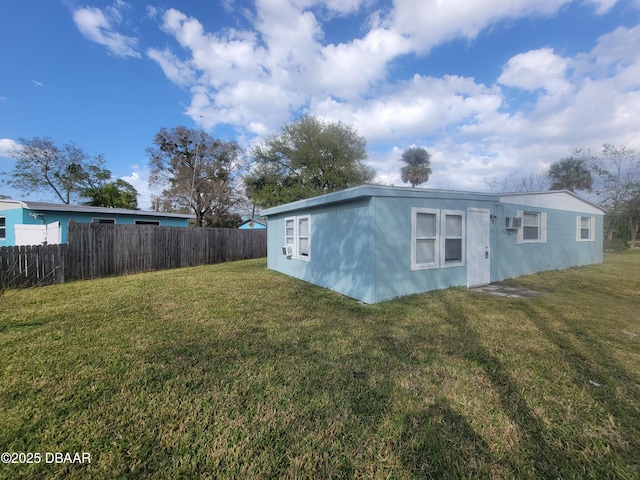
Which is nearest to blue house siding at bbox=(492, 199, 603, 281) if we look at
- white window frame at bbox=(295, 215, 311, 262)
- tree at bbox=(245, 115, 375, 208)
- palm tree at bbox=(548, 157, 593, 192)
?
white window frame at bbox=(295, 215, 311, 262)

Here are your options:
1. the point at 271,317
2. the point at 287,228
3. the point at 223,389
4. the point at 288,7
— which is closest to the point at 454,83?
the point at 288,7

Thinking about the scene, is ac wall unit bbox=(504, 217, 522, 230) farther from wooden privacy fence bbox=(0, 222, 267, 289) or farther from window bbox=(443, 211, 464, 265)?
wooden privacy fence bbox=(0, 222, 267, 289)

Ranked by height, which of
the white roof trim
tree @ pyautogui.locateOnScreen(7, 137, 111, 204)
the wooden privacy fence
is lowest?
the wooden privacy fence

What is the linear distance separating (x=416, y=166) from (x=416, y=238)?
18.8 metres

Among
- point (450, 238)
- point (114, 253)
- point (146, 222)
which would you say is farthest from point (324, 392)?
point (146, 222)

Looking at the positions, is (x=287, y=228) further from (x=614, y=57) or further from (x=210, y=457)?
(x=614, y=57)

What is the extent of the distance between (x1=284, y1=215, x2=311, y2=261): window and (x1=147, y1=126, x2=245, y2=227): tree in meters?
17.8

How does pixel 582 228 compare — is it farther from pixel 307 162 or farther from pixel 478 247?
pixel 307 162

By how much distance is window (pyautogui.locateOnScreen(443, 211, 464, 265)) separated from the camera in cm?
656

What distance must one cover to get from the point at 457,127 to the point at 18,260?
685 inches

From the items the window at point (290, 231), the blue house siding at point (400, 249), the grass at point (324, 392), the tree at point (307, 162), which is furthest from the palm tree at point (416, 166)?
the grass at point (324, 392)

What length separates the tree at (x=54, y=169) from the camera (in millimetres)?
22062

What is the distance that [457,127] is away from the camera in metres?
13.7

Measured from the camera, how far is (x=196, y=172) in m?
24.6
